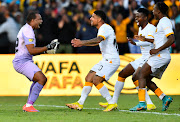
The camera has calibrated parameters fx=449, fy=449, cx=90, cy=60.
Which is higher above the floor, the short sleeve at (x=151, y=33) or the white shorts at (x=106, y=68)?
the short sleeve at (x=151, y=33)

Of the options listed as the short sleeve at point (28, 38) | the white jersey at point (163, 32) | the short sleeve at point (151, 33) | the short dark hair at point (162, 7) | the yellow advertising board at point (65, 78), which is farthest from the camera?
the yellow advertising board at point (65, 78)

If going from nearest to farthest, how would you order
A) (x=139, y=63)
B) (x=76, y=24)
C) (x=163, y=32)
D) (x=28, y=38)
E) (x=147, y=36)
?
(x=163, y=32)
(x=28, y=38)
(x=147, y=36)
(x=139, y=63)
(x=76, y=24)

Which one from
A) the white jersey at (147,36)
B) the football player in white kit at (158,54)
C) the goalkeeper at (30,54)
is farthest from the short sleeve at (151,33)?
the goalkeeper at (30,54)

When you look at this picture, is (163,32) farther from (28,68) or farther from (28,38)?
(28,68)

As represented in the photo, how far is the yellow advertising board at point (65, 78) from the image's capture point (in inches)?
537

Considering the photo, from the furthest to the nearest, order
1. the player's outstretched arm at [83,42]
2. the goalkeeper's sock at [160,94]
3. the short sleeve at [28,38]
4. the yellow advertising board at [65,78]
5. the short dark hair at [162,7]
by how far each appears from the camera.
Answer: the yellow advertising board at [65,78], the goalkeeper's sock at [160,94], the short sleeve at [28,38], the short dark hair at [162,7], the player's outstretched arm at [83,42]

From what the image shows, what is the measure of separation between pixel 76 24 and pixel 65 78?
142 inches

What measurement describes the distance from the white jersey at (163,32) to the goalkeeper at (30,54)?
6.48ft

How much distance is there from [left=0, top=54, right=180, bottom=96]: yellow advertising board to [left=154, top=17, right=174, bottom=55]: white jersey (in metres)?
4.87

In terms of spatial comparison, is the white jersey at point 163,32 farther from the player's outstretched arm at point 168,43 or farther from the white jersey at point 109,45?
the white jersey at point 109,45

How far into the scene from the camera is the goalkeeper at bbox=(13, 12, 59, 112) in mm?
8859

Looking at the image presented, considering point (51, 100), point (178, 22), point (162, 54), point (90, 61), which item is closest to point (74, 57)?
point (90, 61)

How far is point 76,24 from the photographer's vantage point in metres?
16.7

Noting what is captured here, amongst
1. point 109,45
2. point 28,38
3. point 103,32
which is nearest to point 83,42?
point 103,32
